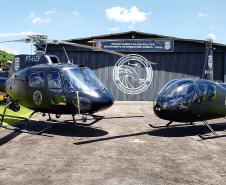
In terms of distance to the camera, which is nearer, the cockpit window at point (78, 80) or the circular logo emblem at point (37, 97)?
the cockpit window at point (78, 80)

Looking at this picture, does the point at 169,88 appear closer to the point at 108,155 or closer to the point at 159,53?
the point at 108,155

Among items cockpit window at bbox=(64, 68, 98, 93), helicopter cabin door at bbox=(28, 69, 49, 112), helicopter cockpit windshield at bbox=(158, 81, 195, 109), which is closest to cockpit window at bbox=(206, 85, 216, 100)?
helicopter cockpit windshield at bbox=(158, 81, 195, 109)

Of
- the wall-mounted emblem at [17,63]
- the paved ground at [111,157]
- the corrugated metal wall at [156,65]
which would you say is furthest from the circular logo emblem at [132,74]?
the paved ground at [111,157]

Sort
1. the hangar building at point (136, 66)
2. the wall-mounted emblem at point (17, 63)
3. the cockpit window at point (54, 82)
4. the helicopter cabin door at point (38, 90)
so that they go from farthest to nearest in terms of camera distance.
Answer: the hangar building at point (136, 66) < the wall-mounted emblem at point (17, 63) < the helicopter cabin door at point (38, 90) < the cockpit window at point (54, 82)

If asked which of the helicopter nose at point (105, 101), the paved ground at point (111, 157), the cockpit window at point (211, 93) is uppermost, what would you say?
the cockpit window at point (211, 93)

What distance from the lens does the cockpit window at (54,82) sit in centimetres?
746

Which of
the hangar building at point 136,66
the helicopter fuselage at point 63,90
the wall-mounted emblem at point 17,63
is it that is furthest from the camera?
the hangar building at point 136,66

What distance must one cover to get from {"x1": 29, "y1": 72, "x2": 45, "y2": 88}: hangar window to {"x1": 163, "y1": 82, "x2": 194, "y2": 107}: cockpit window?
4.14 metres

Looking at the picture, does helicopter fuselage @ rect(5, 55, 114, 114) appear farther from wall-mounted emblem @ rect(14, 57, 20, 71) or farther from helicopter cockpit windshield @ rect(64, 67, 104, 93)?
wall-mounted emblem @ rect(14, 57, 20, 71)

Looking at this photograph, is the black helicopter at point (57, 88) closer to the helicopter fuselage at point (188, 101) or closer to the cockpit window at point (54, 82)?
the cockpit window at point (54, 82)

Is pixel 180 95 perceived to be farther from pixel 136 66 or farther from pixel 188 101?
pixel 136 66

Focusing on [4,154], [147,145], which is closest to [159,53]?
[147,145]

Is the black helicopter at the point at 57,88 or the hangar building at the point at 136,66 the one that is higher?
the hangar building at the point at 136,66

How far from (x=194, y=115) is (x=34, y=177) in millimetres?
5241
